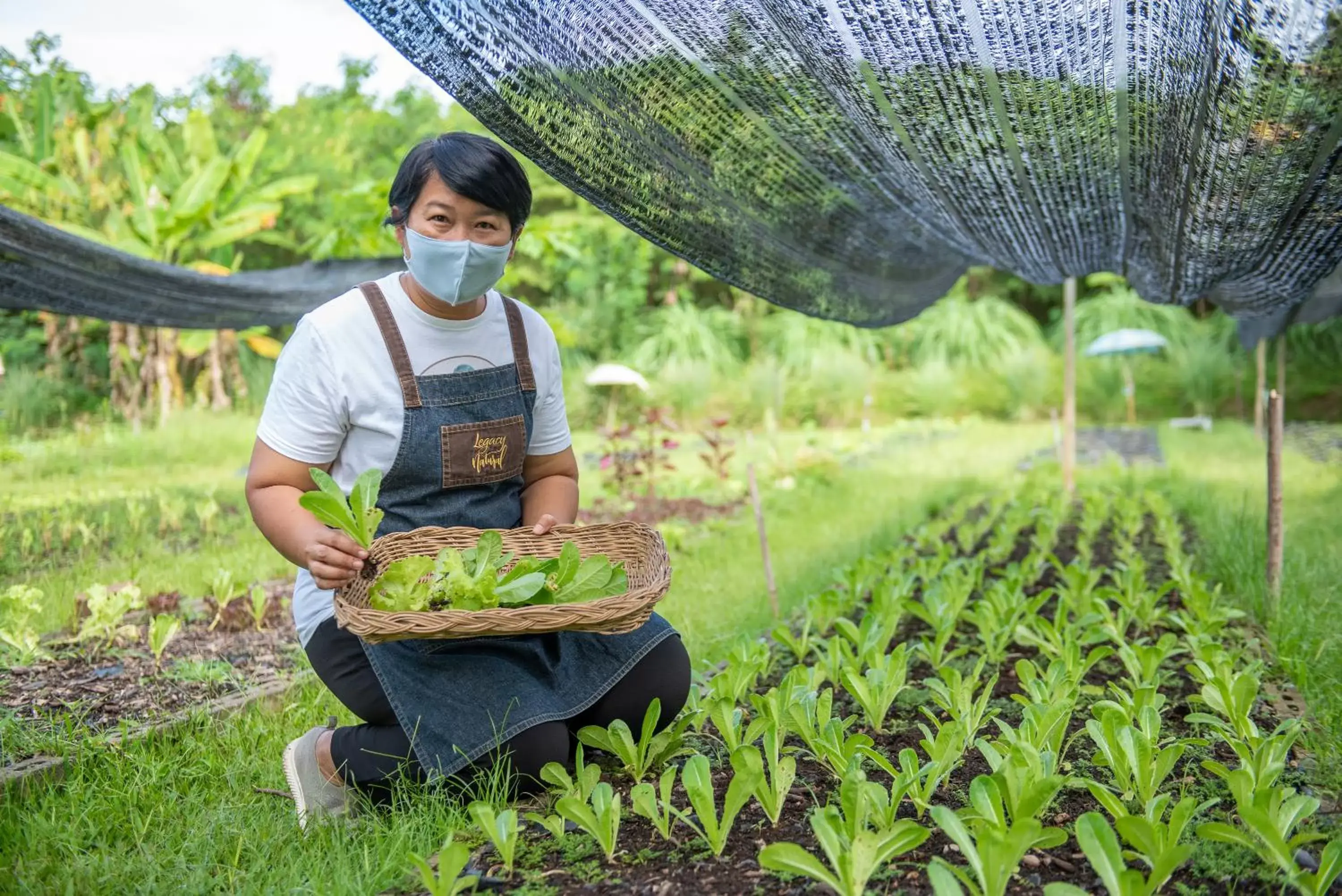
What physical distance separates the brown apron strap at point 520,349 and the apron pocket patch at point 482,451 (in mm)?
89

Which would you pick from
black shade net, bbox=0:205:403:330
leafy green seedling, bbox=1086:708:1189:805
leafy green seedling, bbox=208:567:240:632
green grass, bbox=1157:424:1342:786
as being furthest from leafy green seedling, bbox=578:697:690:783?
black shade net, bbox=0:205:403:330

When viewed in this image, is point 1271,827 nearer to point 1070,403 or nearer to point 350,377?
point 350,377

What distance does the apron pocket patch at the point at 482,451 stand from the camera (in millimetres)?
2316

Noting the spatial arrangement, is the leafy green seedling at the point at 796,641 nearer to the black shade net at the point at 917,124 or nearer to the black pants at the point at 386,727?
the black pants at the point at 386,727

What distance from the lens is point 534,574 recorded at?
203 cm

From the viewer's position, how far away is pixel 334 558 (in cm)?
197

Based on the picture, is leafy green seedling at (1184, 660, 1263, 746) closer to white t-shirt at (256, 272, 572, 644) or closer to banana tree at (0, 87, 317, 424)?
white t-shirt at (256, 272, 572, 644)

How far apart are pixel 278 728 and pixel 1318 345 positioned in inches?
619

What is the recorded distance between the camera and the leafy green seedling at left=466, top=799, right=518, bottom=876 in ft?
5.85

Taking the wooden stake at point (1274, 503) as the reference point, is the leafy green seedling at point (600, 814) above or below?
below

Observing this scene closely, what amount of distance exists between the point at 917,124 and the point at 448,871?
183 cm

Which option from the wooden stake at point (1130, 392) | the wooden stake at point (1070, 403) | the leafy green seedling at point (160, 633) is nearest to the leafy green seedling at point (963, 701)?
the leafy green seedling at point (160, 633)

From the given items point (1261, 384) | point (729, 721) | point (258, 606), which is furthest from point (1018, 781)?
point (1261, 384)

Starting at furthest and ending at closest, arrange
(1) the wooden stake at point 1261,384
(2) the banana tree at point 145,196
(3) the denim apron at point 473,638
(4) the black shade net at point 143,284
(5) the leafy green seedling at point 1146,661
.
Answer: (1) the wooden stake at point 1261,384 < (2) the banana tree at point 145,196 < (4) the black shade net at point 143,284 < (5) the leafy green seedling at point 1146,661 < (3) the denim apron at point 473,638
